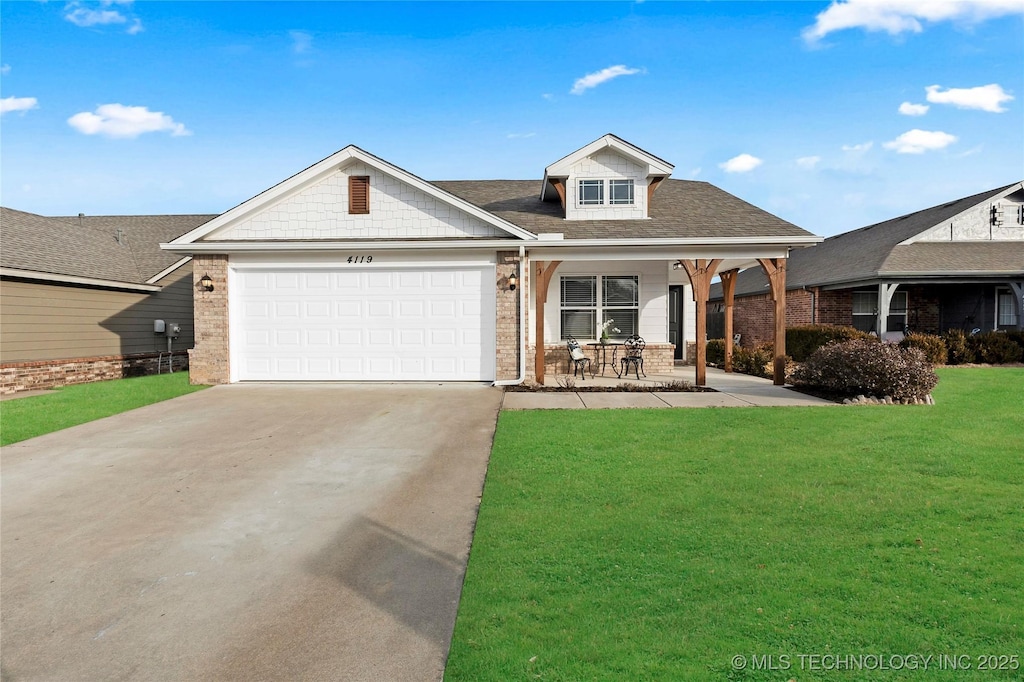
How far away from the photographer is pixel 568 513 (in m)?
4.85

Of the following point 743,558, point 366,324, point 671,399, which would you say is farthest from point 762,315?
point 743,558

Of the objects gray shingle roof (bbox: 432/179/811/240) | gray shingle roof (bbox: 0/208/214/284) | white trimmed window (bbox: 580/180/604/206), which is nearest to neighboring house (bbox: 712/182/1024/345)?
gray shingle roof (bbox: 432/179/811/240)

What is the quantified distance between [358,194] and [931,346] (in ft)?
54.9

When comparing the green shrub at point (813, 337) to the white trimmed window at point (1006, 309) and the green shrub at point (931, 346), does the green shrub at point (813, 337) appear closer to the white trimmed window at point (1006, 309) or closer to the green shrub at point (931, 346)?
the green shrub at point (931, 346)

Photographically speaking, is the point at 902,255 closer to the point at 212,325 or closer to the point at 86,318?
the point at 212,325

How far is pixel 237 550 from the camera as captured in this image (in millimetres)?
4418

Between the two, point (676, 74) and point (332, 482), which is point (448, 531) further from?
point (676, 74)

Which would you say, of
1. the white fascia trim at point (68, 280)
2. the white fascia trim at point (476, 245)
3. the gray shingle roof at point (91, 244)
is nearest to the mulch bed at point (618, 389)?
the white fascia trim at point (476, 245)

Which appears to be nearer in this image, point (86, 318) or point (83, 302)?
point (83, 302)

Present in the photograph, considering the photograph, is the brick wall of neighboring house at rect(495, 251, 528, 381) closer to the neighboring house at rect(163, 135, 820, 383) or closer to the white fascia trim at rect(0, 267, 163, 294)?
the neighboring house at rect(163, 135, 820, 383)

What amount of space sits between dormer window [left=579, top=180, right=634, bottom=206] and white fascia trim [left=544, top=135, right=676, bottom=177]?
642mm

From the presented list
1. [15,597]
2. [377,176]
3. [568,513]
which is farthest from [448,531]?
[377,176]

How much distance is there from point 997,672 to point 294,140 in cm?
1983

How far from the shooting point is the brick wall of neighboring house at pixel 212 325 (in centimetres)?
1281
